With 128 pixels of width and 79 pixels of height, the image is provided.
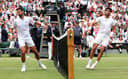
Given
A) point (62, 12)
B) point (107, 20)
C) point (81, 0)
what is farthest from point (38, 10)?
point (107, 20)

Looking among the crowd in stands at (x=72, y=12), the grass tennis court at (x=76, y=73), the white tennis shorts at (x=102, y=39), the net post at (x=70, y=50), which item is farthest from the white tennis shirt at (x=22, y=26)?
the crowd in stands at (x=72, y=12)

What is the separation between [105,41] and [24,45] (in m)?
3.12

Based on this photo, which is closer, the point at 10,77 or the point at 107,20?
the point at 10,77

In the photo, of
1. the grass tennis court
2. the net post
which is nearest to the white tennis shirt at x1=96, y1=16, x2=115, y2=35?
the grass tennis court

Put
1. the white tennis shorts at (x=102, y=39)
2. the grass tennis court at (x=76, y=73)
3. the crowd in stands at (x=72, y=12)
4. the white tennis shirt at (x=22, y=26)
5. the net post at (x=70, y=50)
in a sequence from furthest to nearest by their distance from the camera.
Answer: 1. the crowd in stands at (x=72, y=12)
2. the white tennis shorts at (x=102, y=39)
3. the white tennis shirt at (x=22, y=26)
4. the grass tennis court at (x=76, y=73)
5. the net post at (x=70, y=50)

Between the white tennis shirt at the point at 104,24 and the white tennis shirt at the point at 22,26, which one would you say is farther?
the white tennis shirt at the point at 104,24

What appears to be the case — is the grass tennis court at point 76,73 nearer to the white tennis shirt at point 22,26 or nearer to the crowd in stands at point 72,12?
the white tennis shirt at point 22,26

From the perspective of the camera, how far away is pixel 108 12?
720 inches

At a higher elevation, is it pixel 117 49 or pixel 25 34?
pixel 25 34

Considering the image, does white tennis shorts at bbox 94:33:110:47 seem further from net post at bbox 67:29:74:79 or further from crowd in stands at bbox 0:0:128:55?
crowd in stands at bbox 0:0:128:55

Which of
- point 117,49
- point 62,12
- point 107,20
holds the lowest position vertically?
point 117,49

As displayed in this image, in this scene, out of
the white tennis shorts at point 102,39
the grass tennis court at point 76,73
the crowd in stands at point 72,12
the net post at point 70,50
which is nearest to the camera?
the net post at point 70,50

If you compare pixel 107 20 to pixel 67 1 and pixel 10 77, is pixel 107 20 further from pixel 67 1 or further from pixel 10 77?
pixel 67 1

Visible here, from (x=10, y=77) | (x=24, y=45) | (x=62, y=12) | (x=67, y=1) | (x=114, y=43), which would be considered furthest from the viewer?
(x=67, y=1)
